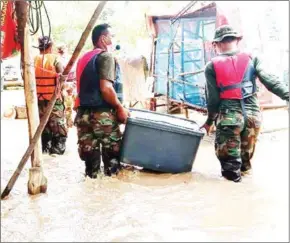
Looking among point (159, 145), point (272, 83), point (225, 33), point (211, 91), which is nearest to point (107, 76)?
point (159, 145)

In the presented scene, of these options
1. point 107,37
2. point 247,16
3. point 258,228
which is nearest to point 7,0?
point 107,37

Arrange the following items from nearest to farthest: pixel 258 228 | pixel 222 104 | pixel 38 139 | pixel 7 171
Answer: pixel 258 228, pixel 38 139, pixel 222 104, pixel 7 171

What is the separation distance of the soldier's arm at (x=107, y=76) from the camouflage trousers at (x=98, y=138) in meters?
0.21

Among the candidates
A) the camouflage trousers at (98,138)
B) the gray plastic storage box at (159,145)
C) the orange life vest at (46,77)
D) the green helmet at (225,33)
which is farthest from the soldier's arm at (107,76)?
the orange life vest at (46,77)

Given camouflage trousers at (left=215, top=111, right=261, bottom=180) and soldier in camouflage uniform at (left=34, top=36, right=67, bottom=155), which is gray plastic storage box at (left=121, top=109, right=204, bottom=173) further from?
soldier in camouflage uniform at (left=34, top=36, right=67, bottom=155)

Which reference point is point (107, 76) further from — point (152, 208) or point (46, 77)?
point (46, 77)

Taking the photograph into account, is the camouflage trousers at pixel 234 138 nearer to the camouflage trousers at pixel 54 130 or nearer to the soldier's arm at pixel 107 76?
the soldier's arm at pixel 107 76

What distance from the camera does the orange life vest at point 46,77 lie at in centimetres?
661

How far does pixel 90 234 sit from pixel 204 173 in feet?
7.77

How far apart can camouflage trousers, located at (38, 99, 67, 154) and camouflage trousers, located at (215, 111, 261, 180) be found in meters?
2.80

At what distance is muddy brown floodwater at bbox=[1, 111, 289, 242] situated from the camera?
339 centimetres

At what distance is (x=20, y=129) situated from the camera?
33.6ft

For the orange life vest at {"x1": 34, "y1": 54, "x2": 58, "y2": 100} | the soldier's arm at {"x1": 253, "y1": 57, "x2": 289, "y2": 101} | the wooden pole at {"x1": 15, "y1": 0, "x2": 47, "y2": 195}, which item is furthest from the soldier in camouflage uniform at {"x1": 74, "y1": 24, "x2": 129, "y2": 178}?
the orange life vest at {"x1": 34, "y1": 54, "x2": 58, "y2": 100}

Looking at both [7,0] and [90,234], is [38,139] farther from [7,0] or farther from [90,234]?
[7,0]
